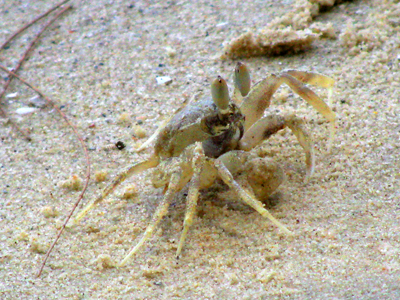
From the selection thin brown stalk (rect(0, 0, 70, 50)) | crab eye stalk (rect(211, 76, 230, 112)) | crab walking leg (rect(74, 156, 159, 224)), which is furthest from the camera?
thin brown stalk (rect(0, 0, 70, 50))

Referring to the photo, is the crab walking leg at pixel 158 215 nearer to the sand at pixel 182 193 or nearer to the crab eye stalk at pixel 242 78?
the sand at pixel 182 193

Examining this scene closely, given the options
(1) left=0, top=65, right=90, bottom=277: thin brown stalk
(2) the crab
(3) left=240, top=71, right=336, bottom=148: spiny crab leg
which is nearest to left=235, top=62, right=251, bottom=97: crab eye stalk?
(2) the crab

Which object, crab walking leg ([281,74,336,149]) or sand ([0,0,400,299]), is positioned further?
crab walking leg ([281,74,336,149])

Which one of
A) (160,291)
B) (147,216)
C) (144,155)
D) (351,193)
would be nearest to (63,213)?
(147,216)

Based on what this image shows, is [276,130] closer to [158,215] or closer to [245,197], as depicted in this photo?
[245,197]

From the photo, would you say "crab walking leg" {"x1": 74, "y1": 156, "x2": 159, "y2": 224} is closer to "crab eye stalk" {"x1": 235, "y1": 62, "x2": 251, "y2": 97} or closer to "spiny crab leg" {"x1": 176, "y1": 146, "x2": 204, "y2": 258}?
"spiny crab leg" {"x1": 176, "y1": 146, "x2": 204, "y2": 258}

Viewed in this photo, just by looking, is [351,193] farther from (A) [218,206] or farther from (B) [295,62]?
(B) [295,62]

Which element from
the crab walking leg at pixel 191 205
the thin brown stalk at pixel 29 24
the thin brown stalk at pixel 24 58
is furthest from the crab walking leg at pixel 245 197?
the thin brown stalk at pixel 29 24

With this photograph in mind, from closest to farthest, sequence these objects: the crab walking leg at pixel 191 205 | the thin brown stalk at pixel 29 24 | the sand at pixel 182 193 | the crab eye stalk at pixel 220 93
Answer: the sand at pixel 182 193, the crab walking leg at pixel 191 205, the crab eye stalk at pixel 220 93, the thin brown stalk at pixel 29 24

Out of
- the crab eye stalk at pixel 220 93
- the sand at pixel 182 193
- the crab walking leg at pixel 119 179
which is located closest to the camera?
the sand at pixel 182 193
